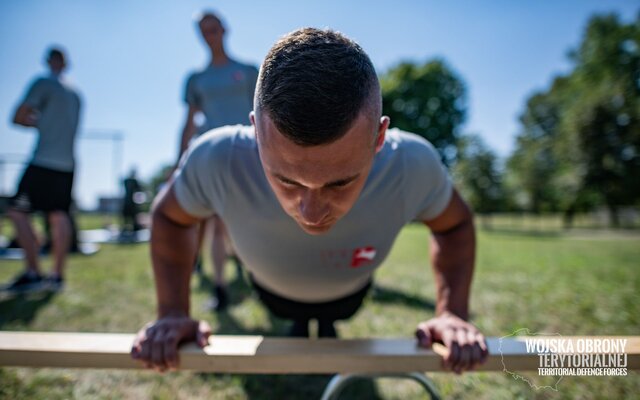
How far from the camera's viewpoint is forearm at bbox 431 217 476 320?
56.6 inches

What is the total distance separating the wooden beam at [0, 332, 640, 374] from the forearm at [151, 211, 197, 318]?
0.83 feet

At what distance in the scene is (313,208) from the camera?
1.00 metres

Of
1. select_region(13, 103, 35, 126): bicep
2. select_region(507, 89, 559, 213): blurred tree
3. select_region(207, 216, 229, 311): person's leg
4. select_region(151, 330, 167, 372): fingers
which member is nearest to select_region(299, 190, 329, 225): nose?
select_region(151, 330, 167, 372): fingers

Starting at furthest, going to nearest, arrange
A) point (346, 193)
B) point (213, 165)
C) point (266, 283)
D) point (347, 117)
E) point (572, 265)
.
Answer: point (572, 265), point (266, 283), point (213, 165), point (346, 193), point (347, 117)

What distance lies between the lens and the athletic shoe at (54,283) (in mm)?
3615

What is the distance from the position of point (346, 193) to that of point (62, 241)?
12.8 feet

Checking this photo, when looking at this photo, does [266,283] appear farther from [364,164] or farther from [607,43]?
[607,43]

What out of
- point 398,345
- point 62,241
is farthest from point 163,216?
point 62,241

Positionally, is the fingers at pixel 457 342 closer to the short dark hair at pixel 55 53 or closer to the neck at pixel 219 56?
the neck at pixel 219 56

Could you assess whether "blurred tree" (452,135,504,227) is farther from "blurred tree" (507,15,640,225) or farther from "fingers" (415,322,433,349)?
"fingers" (415,322,433,349)

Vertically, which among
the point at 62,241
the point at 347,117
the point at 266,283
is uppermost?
the point at 347,117

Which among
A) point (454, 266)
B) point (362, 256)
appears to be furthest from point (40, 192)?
point (454, 266)

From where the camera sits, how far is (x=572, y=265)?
587 centimetres

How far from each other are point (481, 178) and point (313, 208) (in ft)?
85.9
